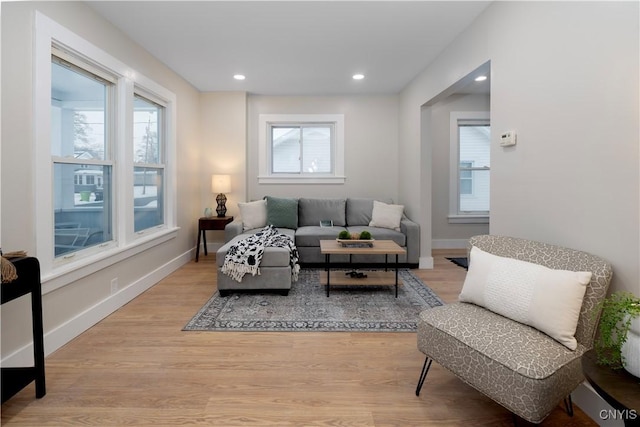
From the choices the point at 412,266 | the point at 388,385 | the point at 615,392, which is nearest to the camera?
the point at 615,392

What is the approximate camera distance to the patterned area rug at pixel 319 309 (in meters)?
2.70

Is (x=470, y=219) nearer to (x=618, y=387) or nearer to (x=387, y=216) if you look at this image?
(x=387, y=216)

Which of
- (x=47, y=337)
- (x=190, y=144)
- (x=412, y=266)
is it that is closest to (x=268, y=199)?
(x=190, y=144)

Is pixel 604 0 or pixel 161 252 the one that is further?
pixel 161 252

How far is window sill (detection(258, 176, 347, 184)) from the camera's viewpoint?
216 inches

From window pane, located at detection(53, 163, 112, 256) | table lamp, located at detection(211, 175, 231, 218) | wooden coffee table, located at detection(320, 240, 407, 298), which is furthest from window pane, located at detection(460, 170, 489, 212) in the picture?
window pane, located at detection(53, 163, 112, 256)

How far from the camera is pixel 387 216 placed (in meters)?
4.77

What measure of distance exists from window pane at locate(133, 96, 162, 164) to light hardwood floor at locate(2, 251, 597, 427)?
189cm

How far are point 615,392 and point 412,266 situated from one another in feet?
11.2

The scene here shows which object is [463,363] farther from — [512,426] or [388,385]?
[388,385]

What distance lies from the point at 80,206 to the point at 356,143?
12.8ft

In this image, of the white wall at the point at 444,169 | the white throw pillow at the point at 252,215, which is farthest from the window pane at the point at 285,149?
the white wall at the point at 444,169

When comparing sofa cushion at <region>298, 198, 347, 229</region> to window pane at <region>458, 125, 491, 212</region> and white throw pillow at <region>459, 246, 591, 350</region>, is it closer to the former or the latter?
window pane at <region>458, 125, 491, 212</region>

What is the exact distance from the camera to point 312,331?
2611mm
